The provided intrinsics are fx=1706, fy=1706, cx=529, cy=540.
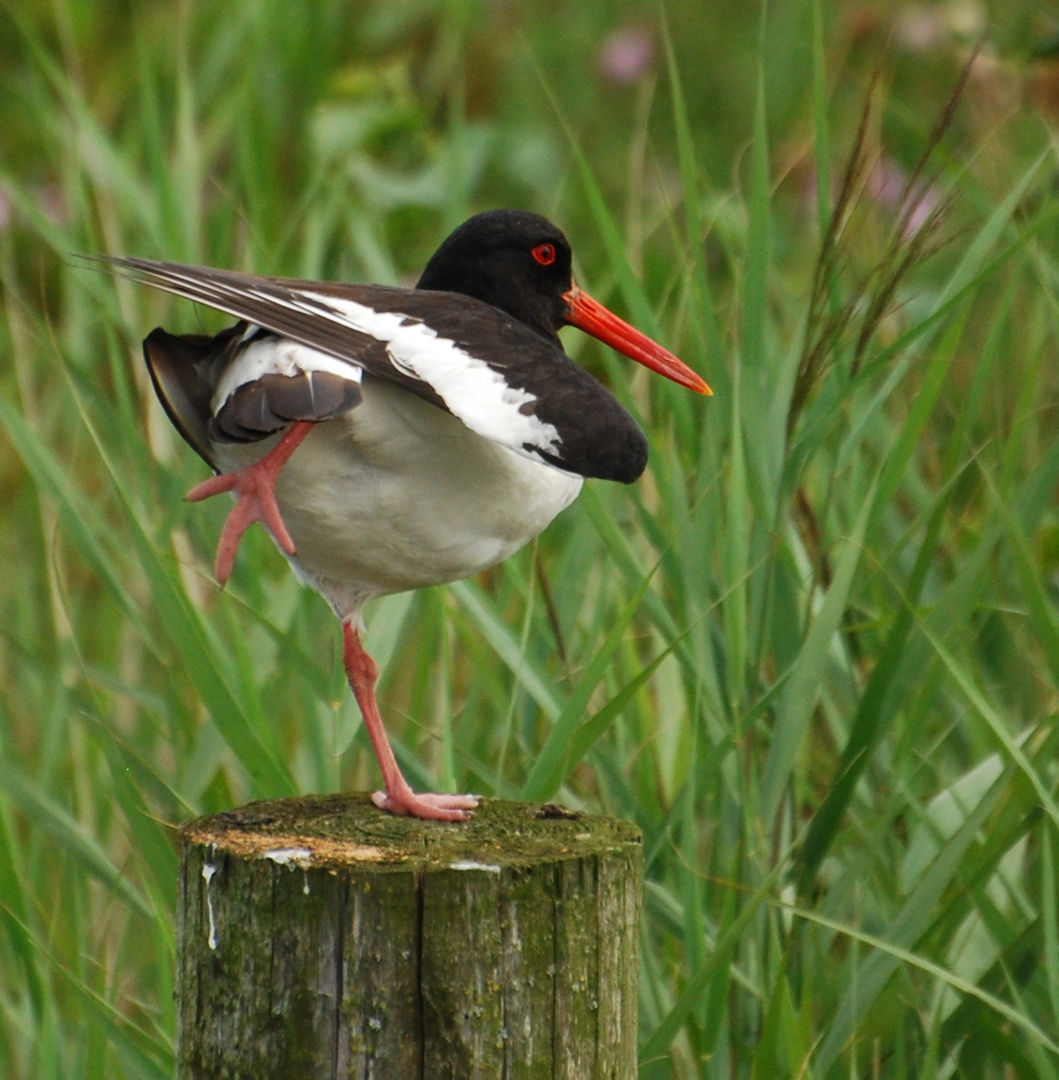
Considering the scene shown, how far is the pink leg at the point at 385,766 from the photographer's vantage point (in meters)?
2.45

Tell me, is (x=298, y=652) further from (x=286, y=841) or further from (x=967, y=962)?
(x=967, y=962)

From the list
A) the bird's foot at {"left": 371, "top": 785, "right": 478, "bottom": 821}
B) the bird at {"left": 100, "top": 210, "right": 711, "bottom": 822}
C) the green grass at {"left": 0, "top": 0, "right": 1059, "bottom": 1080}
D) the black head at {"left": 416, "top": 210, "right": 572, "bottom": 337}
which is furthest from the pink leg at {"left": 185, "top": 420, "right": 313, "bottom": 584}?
the black head at {"left": 416, "top": 210, "right": 572, "bottom": 337}

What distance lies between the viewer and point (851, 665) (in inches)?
116

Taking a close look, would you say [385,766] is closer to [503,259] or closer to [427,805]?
[427,805]

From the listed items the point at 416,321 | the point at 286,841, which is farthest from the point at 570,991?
the point at 416,321

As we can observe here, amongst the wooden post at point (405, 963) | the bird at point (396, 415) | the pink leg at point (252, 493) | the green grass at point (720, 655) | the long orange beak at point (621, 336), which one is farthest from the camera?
the long orange beak at point (621, 336)

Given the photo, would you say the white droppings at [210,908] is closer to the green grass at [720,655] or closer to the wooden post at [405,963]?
the wooden post at [405,963]

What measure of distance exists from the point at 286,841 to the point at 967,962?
1.21m

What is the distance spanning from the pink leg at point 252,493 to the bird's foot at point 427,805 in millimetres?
411

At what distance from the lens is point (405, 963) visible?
2.00 metres

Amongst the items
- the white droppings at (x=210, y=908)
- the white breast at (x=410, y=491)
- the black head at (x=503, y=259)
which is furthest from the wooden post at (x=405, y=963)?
the black head at (x=503, y=259)

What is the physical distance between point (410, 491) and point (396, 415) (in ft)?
0.40

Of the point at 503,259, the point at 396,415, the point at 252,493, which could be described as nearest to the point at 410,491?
the point at 396,415

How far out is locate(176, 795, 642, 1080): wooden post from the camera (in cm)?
201
